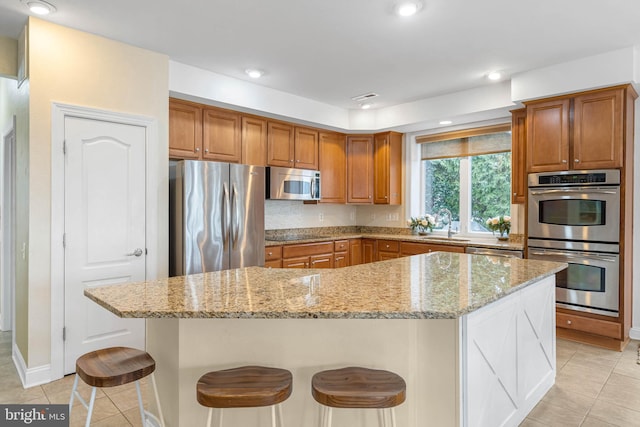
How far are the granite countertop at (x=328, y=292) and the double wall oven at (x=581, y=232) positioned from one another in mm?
1388

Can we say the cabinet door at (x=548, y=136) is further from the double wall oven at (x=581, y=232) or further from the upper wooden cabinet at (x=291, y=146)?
the upper wooden cabinet at (x=291, y=146)

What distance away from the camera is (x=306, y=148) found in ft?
16.8

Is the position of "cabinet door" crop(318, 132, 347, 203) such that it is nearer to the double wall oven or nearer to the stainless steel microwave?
the stainless steel microwave

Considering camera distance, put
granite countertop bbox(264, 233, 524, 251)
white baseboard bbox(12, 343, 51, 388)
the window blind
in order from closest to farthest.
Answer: white baseboard bbox(12, 343, 51, 388) < granite countertop bbox(264, 233, 524, 251) < the window blind

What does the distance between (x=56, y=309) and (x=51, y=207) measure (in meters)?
0.76

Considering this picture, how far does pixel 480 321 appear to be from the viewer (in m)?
1.82

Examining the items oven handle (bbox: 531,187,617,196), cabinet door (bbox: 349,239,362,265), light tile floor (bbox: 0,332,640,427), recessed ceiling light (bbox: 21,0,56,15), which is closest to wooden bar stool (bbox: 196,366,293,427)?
light tile floor (bbox: 0,332,640,427)

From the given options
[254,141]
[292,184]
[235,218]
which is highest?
[254,141]

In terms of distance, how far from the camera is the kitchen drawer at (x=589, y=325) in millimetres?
3439

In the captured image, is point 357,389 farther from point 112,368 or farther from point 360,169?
point 360,169

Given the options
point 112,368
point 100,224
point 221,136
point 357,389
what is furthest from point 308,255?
point 357,389

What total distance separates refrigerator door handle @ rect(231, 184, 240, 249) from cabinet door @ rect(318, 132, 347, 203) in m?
1.76

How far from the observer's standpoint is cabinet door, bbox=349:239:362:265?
5355mm

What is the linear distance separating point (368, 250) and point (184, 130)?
2944mm
